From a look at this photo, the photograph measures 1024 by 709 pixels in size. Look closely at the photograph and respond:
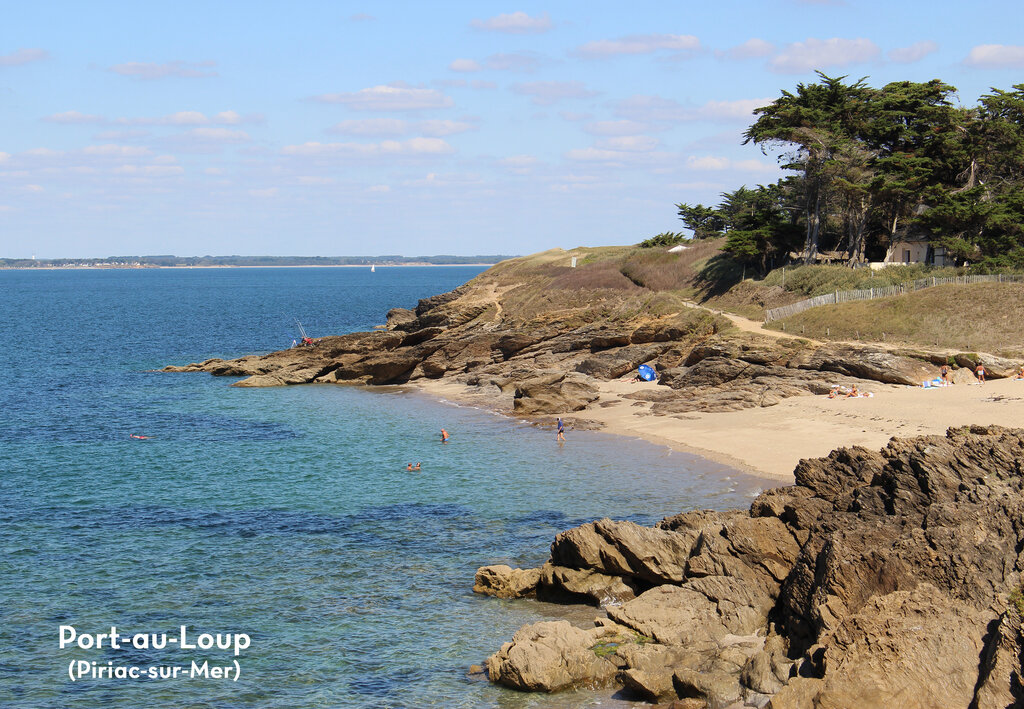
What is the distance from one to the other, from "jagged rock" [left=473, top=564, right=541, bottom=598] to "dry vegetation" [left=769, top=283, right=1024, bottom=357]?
1233 inches

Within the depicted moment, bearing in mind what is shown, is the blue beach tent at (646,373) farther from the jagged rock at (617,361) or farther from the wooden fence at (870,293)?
the wooden fence at (870,293)

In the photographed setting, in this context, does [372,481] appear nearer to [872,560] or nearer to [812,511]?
Result: [812,511]

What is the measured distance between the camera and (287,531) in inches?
1073

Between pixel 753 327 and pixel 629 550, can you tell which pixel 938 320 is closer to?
pixel 753 327

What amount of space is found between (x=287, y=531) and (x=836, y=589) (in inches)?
671

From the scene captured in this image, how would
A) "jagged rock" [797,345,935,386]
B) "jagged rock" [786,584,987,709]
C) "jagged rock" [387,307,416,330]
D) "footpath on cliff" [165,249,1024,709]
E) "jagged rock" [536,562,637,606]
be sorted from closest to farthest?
"jagged rock" [786,584,987,709] < "footpath on cliff" [165,249,1024,709] < "jagged rock" [536,562,637,606] < "jagged rock" [797,345,935,386] < "jagged rock" [387,307,416,330]

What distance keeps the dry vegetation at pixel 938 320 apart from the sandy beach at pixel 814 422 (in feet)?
20.0

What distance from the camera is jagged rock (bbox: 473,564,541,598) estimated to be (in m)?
21.7

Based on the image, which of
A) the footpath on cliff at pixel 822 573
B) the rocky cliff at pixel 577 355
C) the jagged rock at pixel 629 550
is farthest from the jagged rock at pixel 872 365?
the jagged rock at pixel 629 550

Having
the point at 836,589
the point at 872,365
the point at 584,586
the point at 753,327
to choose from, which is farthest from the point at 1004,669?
the point at 753,327

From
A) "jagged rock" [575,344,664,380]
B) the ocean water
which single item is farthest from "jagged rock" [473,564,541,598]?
"jagged rock" [575,344,664,380]

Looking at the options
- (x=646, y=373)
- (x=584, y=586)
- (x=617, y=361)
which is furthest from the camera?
(x=617, y=361)

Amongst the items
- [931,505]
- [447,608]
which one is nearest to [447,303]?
[447,608]

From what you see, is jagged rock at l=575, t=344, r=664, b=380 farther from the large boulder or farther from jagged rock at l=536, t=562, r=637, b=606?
jagged rock at l=536, t=562, r=637, b=606
